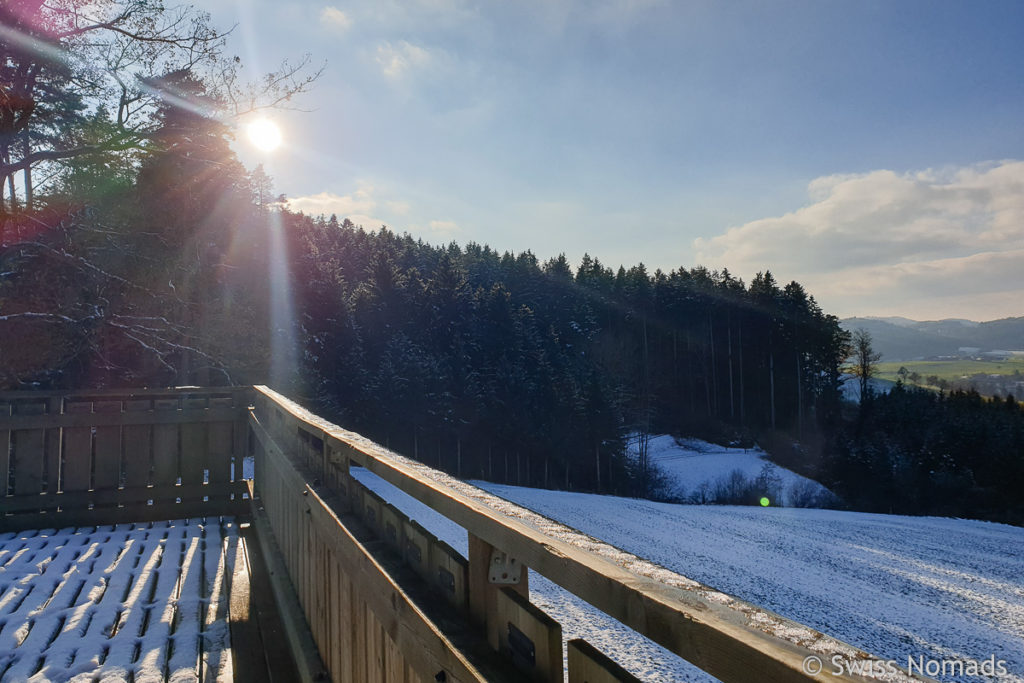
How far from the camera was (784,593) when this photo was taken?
17.1 m

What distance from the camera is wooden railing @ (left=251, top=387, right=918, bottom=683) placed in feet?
2.21

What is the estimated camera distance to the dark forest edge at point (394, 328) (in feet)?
31.4

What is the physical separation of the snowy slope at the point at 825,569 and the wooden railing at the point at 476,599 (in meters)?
8.79

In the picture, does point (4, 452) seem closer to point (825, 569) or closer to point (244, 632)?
point (244, 632)

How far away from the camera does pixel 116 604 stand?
3.34 m

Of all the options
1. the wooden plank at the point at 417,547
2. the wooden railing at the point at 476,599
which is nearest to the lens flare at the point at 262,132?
the wooden railing at the point at 476,599

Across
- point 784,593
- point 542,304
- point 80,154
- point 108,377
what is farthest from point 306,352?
point 542,304

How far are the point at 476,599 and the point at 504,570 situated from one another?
0.15 m

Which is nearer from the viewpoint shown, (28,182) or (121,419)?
(121,419)

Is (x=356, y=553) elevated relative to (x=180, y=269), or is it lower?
lower

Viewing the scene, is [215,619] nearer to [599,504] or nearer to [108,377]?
[108,377]

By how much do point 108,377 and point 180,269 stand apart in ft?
10.6

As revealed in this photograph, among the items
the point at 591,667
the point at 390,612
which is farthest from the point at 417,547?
the point at 591,667

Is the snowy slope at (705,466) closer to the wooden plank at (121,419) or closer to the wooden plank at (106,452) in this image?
the wooden plank at (121,419)
